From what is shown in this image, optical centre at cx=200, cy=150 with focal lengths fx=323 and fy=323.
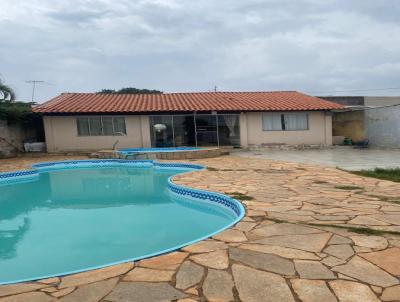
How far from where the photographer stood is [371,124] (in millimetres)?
17594

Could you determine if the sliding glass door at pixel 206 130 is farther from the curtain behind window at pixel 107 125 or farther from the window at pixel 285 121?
the curtain behind window at pixel 107 125

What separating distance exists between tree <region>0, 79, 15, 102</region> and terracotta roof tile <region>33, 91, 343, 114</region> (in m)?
1.22

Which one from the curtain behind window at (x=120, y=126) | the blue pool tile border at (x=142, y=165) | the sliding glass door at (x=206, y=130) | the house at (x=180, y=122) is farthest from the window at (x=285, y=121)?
the curtain behind window at (x=120, y=126)

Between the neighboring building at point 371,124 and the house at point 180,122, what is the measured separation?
151 centimetres

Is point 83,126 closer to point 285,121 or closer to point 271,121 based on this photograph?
point 271,121

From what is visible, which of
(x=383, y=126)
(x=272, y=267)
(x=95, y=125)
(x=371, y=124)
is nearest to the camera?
(x=272, y=267)

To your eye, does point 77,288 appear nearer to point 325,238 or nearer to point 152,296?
point 152,296

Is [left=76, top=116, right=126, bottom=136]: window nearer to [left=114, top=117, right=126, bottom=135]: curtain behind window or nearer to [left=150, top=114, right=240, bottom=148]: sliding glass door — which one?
[left=114, top=117, right=126, bottom=135]: curtain behind window

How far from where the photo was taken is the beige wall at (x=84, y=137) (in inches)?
653

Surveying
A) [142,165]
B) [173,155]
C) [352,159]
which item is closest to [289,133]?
[352,159]

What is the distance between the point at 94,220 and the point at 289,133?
14137mm

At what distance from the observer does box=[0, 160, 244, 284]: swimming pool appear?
4242mm

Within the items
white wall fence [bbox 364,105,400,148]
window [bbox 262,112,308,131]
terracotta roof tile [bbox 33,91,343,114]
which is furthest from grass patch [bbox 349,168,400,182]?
window [bbox 262,112,308,131]

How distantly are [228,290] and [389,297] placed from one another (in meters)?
1.19
